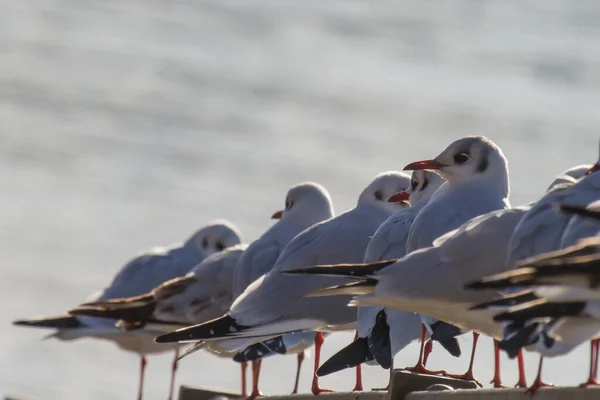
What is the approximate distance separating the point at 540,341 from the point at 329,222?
2923 mm

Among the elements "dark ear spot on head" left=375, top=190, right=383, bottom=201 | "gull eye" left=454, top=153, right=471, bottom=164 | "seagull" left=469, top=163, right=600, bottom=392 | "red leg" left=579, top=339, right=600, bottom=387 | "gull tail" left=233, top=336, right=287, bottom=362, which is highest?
"dark ear spot on head" left=375, top=190, right=383, bottom=201

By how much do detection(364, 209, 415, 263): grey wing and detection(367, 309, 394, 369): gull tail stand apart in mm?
268

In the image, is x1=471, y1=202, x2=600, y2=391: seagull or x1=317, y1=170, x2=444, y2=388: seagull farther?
x1=317, y1=170, x2=444, y2=388: seagull

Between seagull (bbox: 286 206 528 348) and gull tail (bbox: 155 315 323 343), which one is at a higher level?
gull tail (bbox: 155 315 323 343)

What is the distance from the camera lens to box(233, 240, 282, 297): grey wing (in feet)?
32.6

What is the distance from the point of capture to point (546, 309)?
559cm

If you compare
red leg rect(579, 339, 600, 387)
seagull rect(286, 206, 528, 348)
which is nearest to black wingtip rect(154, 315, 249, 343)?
seagull rect(286, 206, 528, 348)

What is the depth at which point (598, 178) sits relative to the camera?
6.99 metres

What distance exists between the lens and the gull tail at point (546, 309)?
558 centimetres

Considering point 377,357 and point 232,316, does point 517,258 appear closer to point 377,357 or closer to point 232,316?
point 377,357

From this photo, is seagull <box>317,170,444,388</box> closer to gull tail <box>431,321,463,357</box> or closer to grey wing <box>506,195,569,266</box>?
gull tail <box>431,321,463,357</box>

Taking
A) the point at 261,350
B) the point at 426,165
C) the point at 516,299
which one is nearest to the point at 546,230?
the point at 516,299

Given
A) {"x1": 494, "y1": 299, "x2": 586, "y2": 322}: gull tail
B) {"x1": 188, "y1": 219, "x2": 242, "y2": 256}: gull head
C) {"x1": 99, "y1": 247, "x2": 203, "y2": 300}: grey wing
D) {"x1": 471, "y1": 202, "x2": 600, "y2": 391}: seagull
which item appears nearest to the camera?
{"x1": 471, "y1": 202, "x2": 600, "y2": 391}: seagull

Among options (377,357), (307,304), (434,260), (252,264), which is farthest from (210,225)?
(434,260)
